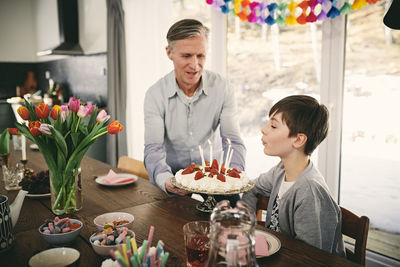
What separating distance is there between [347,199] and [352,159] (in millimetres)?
310

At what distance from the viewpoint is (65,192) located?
1.36 meters

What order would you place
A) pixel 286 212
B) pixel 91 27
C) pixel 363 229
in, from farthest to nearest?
1. pixel 91 27
2. pixel 286 212
3. pixel 363 229

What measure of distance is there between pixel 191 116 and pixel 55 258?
1.29 meters

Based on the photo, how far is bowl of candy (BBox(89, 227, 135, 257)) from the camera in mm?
963

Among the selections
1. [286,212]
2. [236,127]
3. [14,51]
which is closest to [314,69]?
[236,127]

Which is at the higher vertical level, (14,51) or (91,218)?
(14,51)

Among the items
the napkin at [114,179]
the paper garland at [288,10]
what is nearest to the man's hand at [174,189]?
the napkin at [114,179]

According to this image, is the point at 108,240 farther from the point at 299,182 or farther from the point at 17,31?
the point at 17,31

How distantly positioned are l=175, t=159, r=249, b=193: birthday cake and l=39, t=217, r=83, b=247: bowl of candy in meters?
0.45

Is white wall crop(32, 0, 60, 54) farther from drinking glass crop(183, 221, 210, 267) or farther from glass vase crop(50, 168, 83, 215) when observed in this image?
drinking glass crop(183, 221, 210, 267)

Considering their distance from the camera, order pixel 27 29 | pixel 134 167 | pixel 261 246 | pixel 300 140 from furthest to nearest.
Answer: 1. pixel 27 29
2. pixel 134 167
3. pixel 300 140
4. pixel 261 246

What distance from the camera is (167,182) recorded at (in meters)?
1.55

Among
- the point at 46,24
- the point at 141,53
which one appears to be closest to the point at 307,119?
the point at 141,53

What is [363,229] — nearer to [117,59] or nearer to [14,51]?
[117,59]
